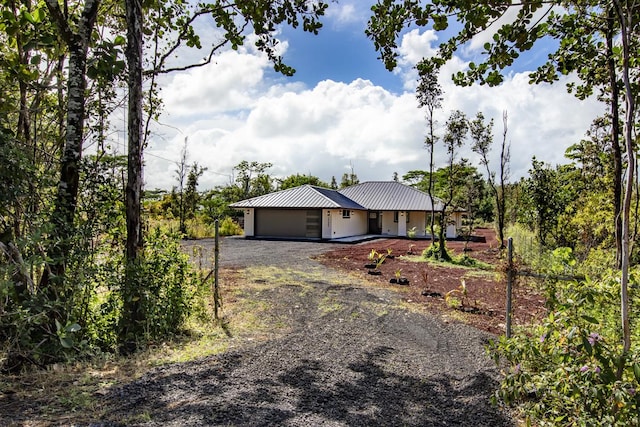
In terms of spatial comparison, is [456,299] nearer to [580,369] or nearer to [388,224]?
[580,369]

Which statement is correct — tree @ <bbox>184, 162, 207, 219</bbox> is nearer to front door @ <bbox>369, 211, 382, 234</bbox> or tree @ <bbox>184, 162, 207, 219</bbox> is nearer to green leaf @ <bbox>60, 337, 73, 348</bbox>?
front door @ <bbox>369, 211, 382, 234</bbox>

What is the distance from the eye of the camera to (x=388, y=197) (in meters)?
28.6

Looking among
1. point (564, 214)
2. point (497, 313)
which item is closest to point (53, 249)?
point (497, 313)

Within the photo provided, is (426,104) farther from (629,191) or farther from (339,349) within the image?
(629,191)

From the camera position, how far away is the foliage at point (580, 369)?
6.07 ft

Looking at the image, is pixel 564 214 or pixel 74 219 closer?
Result: pixel 74 219

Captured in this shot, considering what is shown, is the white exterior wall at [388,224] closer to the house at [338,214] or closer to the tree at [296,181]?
the house at [338,214]

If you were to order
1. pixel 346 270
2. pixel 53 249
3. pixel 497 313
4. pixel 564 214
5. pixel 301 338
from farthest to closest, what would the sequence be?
pixel 346 270 → pixel 564 214 → pixel 497 313 → pixel 301 338 → pixel 53 249

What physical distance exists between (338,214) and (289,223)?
327 cm

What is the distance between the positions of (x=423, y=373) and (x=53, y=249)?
3.77m

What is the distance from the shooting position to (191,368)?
144 inches

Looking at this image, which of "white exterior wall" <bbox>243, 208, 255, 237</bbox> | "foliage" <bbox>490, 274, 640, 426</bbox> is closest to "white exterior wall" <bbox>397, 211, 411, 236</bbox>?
"white exterior wall" <bbox>243, 208, 255, 237</bbox>

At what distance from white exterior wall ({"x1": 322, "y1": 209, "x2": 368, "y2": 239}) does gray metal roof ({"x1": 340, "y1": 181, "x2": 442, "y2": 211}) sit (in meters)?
1.32

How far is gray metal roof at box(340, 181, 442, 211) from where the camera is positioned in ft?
86.6
